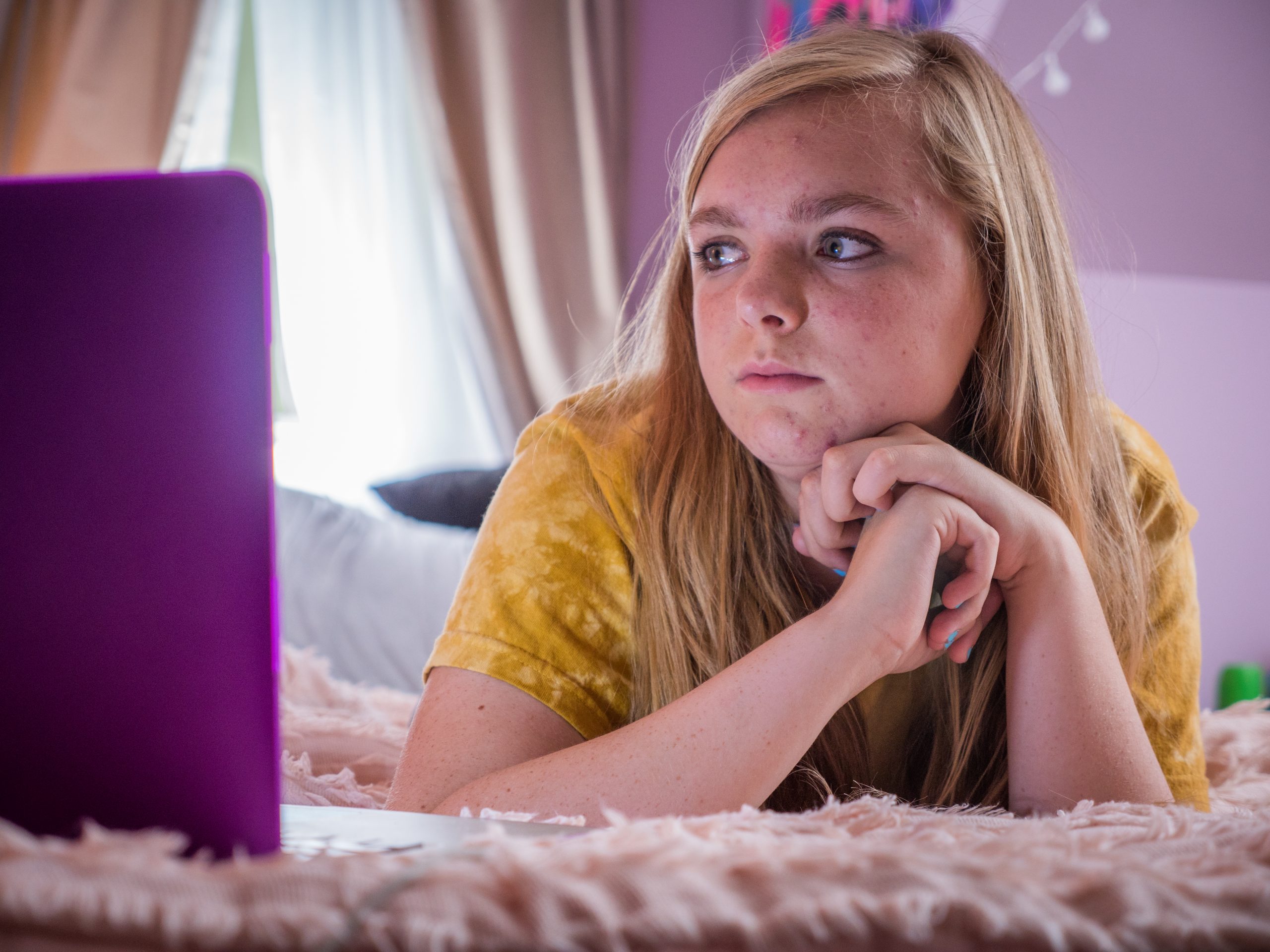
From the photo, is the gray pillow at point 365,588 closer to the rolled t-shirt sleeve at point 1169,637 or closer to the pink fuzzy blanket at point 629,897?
the rolled t-shirt sleeve at point 1169,637

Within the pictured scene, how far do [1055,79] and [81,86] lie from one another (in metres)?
2.57

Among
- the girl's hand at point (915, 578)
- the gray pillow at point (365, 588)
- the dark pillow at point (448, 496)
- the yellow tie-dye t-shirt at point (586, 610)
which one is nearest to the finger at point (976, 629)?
the girl's hand at point (915, 578)

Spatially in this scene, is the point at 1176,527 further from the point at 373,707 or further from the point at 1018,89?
the point at 1018,89

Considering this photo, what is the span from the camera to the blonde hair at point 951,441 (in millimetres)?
922

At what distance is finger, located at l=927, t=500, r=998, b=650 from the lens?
0.83m

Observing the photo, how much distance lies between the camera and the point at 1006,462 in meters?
1.00

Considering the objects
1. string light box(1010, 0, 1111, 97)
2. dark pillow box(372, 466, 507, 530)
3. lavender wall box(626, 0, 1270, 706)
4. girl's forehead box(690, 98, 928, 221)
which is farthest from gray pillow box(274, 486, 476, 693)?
string light box(1010, 0, 1111, 97)

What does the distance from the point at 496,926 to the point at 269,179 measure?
271 centimetres

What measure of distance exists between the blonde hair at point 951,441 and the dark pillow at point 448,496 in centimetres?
97

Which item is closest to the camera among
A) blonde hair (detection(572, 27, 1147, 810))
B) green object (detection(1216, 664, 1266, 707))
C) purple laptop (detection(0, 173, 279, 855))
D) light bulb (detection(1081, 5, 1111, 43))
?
purple laptop (detection(0, 173, 279, 855))

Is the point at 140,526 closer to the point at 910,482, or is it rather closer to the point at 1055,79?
the point at 910,482

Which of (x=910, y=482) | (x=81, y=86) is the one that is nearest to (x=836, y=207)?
(x=910, y=482)

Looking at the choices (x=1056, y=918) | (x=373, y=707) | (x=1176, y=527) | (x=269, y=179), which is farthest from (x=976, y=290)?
(x=269, y=179)

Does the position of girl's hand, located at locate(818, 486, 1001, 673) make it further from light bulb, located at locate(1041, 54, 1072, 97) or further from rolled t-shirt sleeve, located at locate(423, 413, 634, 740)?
light bulb, located at locate(1041, 54, 1072, 97)
